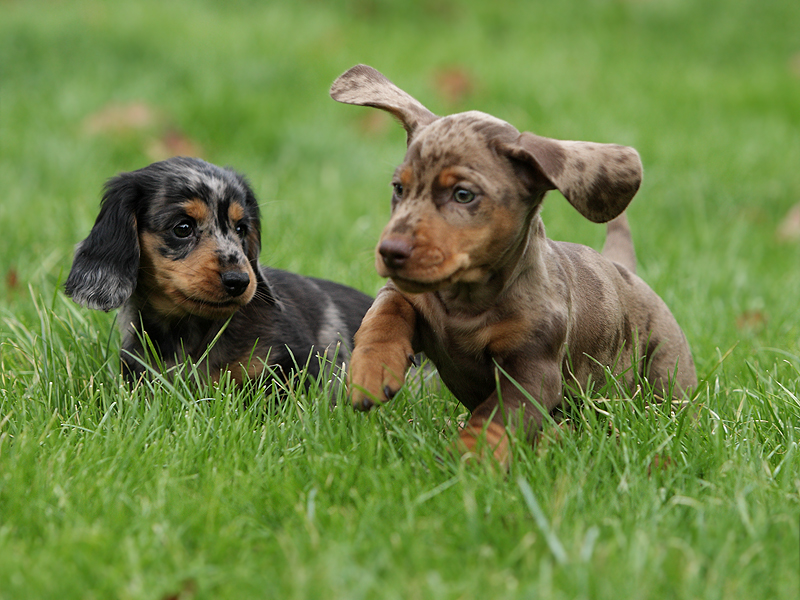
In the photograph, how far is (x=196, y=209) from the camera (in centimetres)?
315

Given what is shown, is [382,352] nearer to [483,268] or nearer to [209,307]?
[483,268]

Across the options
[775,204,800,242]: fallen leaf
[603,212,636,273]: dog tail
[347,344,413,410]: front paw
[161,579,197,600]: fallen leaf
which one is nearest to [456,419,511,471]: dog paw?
[347,344,413,410]: front paw

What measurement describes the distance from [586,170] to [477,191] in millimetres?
292

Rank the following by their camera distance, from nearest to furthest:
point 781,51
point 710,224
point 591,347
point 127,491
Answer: point 127,491 < point 591,347 < point 710,224 < point 781,51

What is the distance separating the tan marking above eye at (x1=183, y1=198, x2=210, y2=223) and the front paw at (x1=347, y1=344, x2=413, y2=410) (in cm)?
107

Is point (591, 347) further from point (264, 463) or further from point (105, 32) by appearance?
point (105, 32)

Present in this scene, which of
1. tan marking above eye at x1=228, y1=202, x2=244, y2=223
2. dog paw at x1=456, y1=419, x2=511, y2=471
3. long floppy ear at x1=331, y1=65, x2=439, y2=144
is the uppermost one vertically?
long floppy ear at x1=331, y1=65, x2=439, y2=144

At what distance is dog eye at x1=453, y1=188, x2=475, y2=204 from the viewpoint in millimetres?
2301

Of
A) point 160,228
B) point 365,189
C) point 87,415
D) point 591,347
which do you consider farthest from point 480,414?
point 365,189

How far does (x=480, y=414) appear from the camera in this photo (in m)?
2.39

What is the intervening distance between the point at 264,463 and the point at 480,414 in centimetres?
61

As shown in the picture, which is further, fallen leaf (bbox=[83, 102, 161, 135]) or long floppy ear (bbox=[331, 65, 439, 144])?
fallen leaf (bbox=[83, 102, 161, 135])

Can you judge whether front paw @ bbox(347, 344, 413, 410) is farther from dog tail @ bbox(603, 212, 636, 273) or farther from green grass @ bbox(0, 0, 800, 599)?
dog tail @ bbox(603, 212, 636, 273)

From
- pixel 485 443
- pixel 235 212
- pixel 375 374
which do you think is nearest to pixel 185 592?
pixel 375 374
